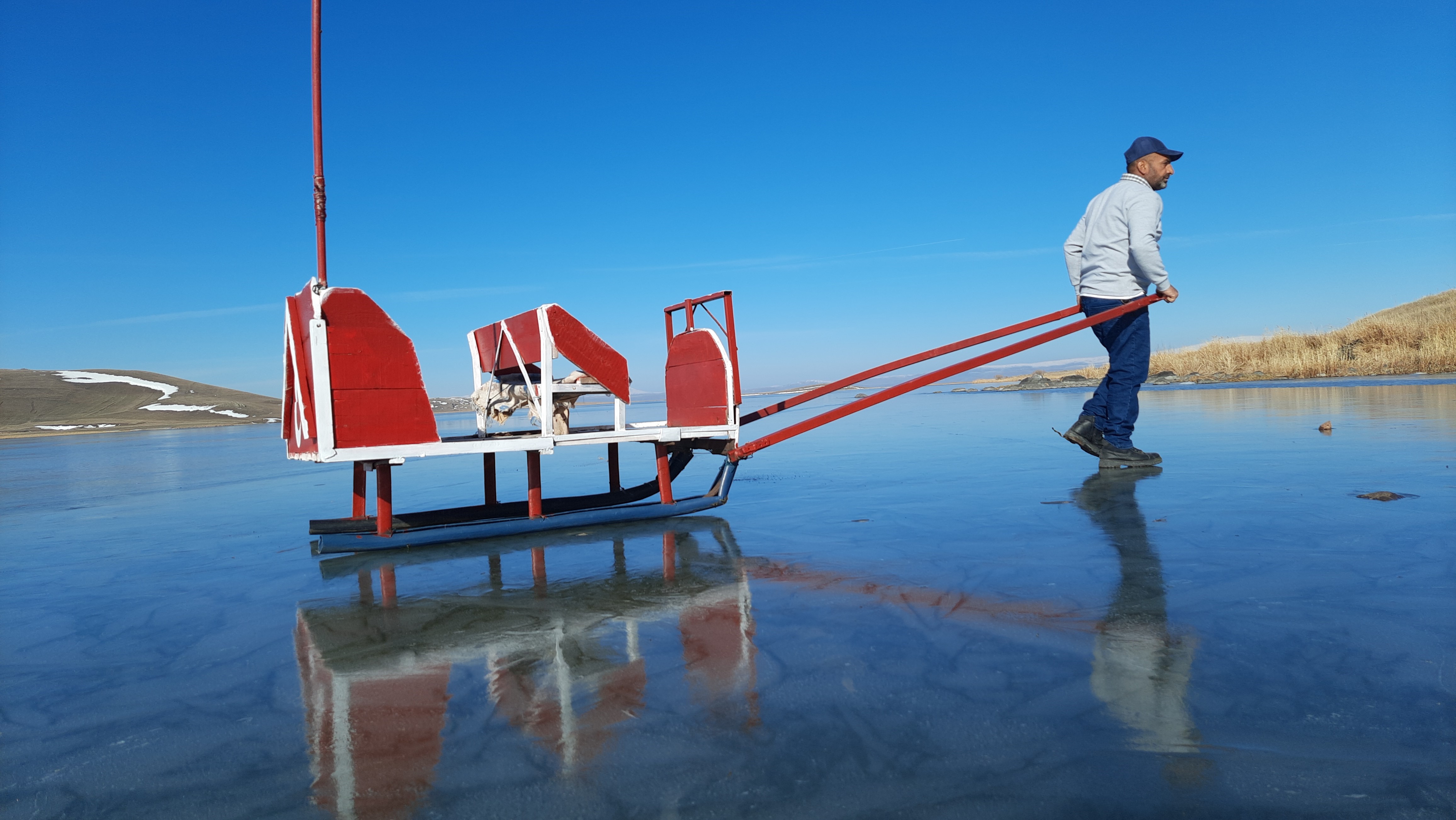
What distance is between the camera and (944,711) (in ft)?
7.65

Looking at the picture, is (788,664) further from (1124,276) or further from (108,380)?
(108,380)

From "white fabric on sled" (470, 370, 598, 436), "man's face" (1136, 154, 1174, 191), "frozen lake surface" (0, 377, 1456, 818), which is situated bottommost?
"frozen lake surface" (0, 377, 1456, 818)

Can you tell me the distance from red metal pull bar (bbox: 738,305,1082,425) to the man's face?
1.40m

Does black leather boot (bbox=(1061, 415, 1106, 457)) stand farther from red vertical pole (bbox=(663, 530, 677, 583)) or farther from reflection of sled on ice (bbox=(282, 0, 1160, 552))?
red vertical pole (bbox=(663, 530, 677, 583))

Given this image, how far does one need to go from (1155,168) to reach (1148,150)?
0.18 m

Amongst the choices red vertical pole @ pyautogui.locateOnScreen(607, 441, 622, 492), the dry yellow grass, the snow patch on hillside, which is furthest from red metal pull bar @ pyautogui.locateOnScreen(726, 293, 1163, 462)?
the snow patch on hillside

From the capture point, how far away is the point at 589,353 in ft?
19.6

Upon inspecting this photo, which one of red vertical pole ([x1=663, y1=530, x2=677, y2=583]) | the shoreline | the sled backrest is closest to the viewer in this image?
red vertical pole ([x1=663, y1=530, x2=677, y2=583])

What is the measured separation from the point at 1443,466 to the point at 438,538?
7.47 m

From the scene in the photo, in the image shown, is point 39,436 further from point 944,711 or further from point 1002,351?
point 944,711

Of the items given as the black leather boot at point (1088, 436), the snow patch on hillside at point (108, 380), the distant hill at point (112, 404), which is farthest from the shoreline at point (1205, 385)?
the snow patch on hillside at point (108, 380)

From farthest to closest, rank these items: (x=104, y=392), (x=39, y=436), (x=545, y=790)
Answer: (x=104, y=392), (x=39, y=436), (x=545, y=790)

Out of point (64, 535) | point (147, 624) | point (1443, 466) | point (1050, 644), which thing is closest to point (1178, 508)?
point (1443, 466)

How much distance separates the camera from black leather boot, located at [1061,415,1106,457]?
784 cm
